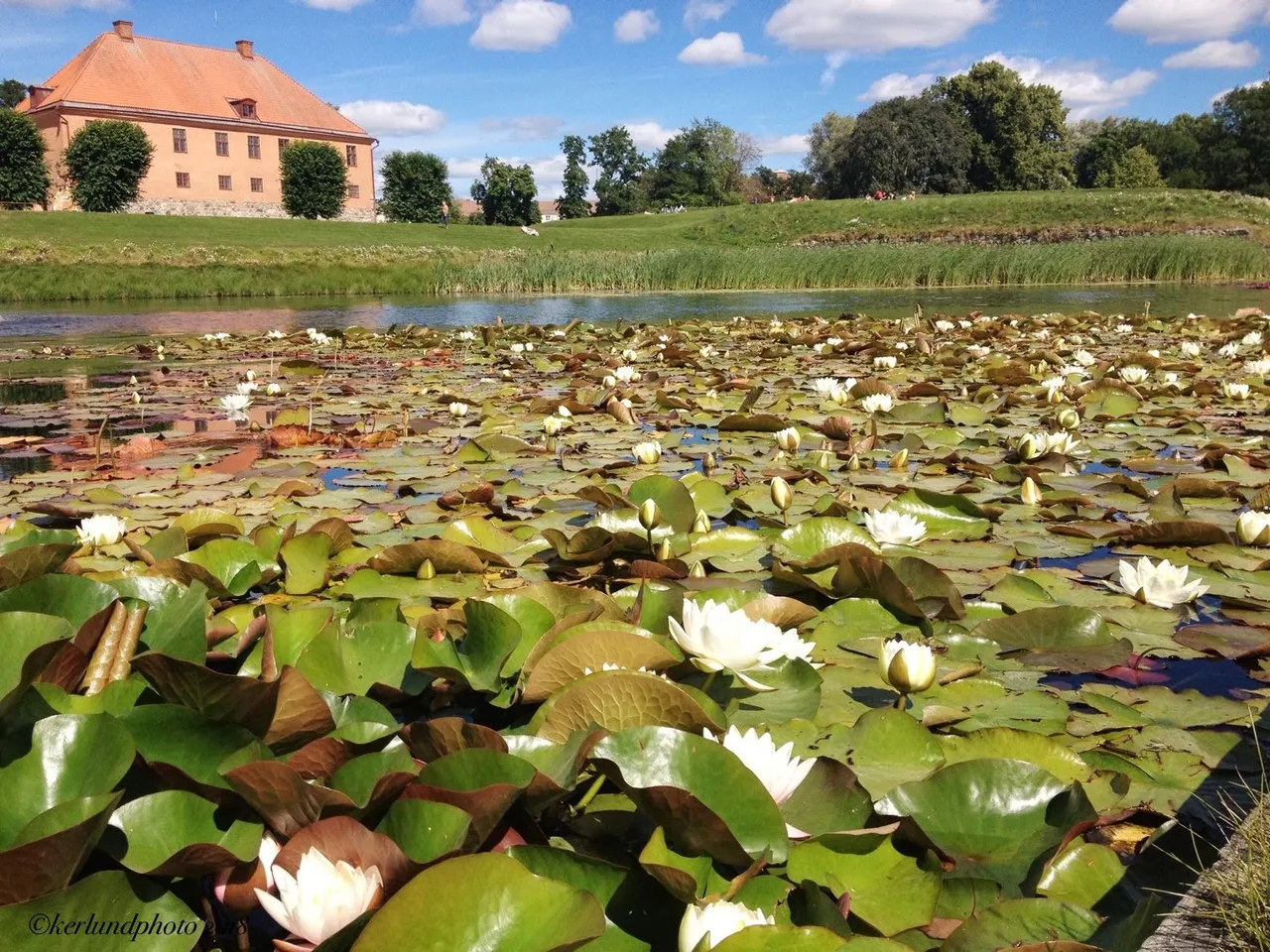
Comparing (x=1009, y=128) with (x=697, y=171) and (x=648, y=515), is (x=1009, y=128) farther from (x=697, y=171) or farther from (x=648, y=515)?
(x=648, y=515)

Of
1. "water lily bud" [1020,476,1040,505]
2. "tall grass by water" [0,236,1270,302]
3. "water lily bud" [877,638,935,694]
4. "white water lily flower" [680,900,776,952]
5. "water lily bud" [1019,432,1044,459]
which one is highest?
"tall grass by water" [0,236,1270,302]

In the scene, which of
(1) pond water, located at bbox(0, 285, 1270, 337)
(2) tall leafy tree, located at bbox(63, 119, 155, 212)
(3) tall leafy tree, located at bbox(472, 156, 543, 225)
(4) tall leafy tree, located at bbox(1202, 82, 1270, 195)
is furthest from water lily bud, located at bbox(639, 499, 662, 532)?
(4) tall leafy tree, located at bbox(1202, 82, 1270, 195)

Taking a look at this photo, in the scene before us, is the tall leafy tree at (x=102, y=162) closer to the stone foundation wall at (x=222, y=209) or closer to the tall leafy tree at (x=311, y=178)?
the stone foundation wall at (x=222, y=209)

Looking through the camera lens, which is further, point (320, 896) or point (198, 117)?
point (198, 117)

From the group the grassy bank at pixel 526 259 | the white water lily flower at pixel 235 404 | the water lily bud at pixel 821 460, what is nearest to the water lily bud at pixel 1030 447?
the water lily bud at pixel 821 460

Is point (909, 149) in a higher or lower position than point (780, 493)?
higher

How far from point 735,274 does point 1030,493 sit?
48.8 feet

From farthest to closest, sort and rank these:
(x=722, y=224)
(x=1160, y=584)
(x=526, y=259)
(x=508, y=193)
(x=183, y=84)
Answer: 1. (x=508, y=193)
2. (x=183, y=84)
3. (x=722, y=224)
4. (x=526, y=259)
5. (x=1160, y=584)

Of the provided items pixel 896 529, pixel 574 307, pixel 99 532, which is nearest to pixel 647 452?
pixel 896 529

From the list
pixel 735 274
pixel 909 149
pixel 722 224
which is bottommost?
pixel 735 274

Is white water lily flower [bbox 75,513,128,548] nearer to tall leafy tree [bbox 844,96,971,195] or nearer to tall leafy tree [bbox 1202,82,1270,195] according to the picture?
tall leafy tree [bbox 844,96,971,195]

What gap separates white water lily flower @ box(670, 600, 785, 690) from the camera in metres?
1.20

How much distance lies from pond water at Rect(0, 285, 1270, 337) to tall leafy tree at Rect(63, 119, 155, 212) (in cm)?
1864

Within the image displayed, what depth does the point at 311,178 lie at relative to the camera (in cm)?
3594
